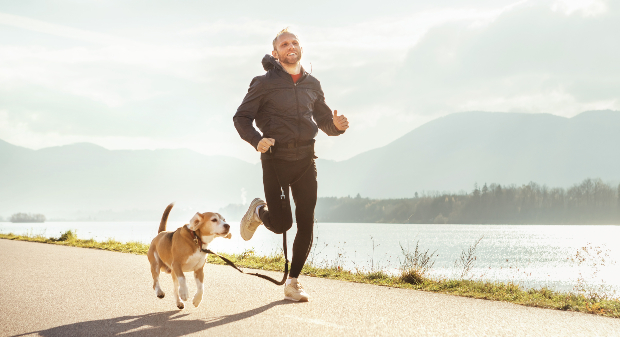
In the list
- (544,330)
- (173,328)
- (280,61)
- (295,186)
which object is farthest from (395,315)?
(280,61)

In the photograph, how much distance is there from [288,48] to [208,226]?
211cm

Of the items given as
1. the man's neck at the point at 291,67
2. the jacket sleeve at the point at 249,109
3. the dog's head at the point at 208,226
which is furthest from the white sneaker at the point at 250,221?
the man's neck at the point at 291,67

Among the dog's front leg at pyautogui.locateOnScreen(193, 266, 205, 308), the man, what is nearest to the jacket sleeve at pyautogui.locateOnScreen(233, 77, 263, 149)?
the man

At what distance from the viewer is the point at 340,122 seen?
18.1ft

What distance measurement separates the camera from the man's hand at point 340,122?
18.0 feet

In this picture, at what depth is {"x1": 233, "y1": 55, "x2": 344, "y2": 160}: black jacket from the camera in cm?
519

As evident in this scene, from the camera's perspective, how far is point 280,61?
551 cm

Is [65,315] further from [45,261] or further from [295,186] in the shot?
[45,261]

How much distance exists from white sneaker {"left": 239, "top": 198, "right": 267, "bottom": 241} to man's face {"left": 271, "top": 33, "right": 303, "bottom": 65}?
1664 millimetres

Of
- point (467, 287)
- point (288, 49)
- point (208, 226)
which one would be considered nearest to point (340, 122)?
point (288, 49)

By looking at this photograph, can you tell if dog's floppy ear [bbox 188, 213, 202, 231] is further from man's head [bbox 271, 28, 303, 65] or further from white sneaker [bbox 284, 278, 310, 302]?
man's head [bbox 271, 28, 303, 65]

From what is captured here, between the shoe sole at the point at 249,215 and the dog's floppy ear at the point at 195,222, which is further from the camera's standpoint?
the shoe sole at the point at 249,215

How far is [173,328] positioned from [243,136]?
6.62 feet

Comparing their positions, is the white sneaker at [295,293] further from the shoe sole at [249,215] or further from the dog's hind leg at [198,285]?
the dog's hind leg at [198,285]
